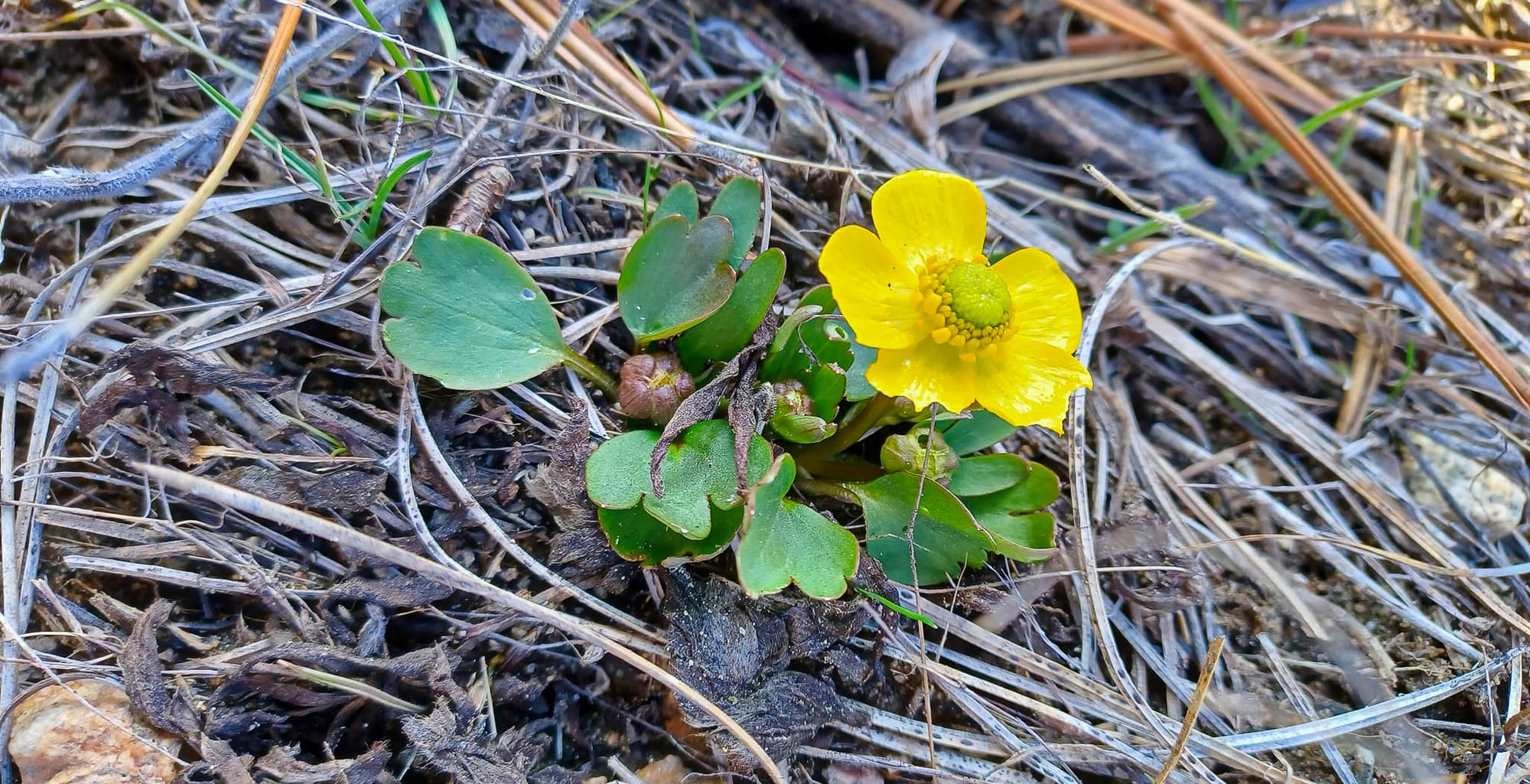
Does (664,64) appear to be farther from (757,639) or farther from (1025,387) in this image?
(757,639)

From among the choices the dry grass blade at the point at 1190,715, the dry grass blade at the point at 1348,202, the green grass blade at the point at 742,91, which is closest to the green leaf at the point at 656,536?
the dry grass blade at the point at 1190,715

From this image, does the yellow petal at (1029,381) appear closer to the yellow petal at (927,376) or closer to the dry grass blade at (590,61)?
the yellow petal at (927,376)

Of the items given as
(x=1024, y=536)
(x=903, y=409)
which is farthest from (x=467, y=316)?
(x=1024, y=536)

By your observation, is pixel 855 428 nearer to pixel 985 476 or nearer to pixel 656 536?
pixel 985 476

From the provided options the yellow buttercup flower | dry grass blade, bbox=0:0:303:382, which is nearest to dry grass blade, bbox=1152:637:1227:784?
the yellow buttercup flower

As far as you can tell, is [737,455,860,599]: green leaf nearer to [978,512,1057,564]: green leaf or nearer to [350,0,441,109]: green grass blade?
[978,512,1057,564]: green leaf
